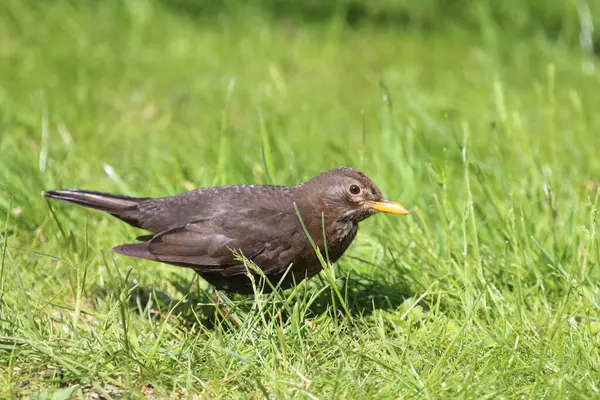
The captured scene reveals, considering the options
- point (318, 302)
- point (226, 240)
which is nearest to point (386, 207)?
point (318, 302)

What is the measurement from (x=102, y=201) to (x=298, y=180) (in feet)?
5.04

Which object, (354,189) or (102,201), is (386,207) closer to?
(354,189)

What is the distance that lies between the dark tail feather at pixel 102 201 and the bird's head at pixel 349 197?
949 mm

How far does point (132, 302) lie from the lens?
493 centimetres

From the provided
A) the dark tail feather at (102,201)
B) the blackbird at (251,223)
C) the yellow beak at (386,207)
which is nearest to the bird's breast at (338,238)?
the blackbird at (251,223)

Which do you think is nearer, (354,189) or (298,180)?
(354,189)

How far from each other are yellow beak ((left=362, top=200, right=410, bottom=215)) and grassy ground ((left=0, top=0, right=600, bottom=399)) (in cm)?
21

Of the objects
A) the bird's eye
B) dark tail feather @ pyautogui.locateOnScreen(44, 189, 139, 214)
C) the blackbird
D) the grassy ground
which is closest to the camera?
the grassy ground

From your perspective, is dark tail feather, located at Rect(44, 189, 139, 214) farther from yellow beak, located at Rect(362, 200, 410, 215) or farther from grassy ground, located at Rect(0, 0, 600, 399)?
yellow beak, located at Rect(362, 200, 410, 215)

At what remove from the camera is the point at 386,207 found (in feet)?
15.0

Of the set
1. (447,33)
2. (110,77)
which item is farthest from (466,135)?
(447,33)

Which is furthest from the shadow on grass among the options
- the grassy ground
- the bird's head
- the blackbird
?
the bird's head

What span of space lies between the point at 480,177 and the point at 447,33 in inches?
204

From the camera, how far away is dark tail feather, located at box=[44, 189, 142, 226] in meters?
4.77
